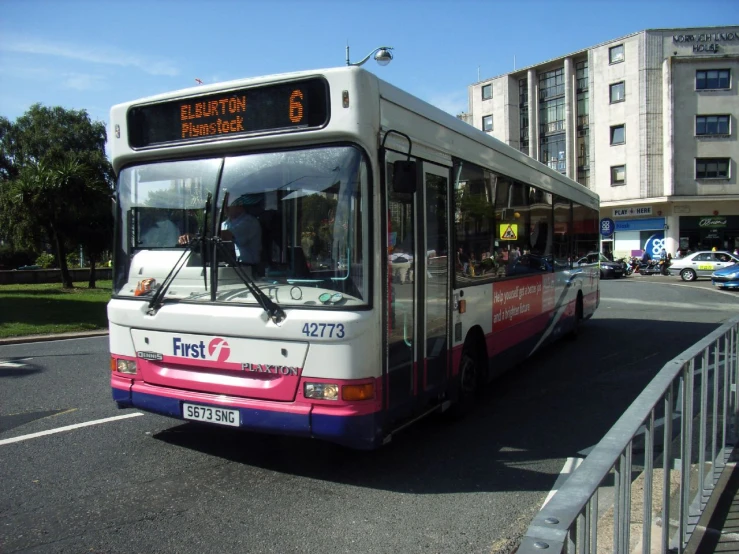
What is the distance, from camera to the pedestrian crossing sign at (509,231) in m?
7.48

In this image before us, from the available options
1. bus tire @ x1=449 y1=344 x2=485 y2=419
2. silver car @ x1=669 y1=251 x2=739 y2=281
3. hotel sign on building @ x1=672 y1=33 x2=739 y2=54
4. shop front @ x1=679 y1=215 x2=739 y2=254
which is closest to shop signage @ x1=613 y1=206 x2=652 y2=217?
shop front @ x1=679 y1=215 x2=739 y2=254

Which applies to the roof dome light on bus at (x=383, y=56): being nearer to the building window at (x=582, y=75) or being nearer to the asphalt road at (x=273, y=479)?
the asphalt road at (x=273, y=479)

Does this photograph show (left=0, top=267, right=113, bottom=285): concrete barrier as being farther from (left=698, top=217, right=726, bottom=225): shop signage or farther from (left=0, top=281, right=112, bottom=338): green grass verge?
(left=698, top=217, right=726, bottom=225): shop signage

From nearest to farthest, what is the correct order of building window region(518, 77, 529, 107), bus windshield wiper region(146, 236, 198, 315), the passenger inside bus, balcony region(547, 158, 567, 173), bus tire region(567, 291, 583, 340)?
bus windshield wiper region(146, 236, 198, 315)
the passenger inside bus
bus tire region(567, 291, 583, 340)
balcony region(547, 158, 567, 173)
building window region(518, 77, 529, 107)

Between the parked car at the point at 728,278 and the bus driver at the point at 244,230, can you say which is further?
the parked car at the point at 728,278

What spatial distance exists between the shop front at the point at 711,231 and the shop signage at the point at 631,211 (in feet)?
7.67

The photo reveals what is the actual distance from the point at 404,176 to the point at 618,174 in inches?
1831

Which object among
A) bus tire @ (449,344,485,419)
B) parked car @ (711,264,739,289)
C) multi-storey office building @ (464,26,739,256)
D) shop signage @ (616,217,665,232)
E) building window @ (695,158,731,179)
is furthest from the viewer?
shop signage @ (616,217,665,232)

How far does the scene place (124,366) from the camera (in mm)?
5168

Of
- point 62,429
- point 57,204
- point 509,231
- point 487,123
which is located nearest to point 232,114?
point 62,429

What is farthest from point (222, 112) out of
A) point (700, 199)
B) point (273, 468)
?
point (700, 199)

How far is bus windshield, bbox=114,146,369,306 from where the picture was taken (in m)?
4.43

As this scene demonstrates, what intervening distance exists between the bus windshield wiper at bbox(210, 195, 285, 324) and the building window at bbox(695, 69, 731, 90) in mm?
47170

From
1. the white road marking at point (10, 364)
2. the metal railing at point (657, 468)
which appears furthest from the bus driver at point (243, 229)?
the white road marking at point (10, 364)
